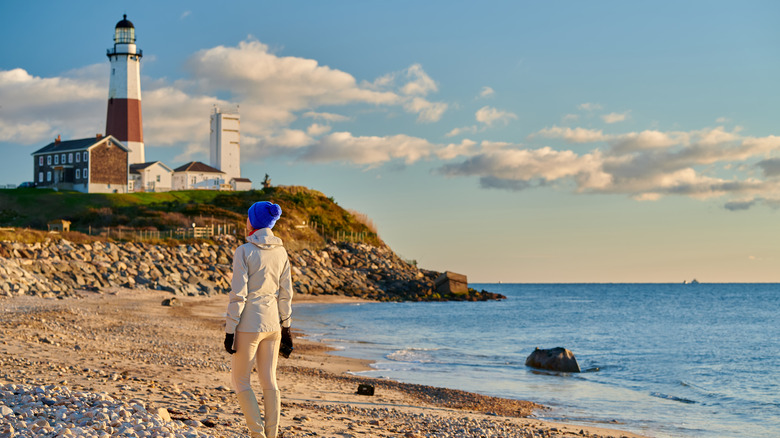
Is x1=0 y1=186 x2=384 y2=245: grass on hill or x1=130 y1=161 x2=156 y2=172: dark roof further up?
x1=130 y1=161 x2=156 y2=172: dark roof

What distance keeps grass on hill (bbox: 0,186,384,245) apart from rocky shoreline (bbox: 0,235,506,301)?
19.6ft

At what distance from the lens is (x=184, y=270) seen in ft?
144

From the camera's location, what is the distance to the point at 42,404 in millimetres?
6902

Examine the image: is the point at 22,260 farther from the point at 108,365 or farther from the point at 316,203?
the point at 316,203

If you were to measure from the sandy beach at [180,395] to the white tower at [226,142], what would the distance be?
6748cm

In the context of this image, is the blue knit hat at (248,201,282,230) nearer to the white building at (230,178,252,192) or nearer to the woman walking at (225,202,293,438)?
the woman walking at (225,202,293,438)

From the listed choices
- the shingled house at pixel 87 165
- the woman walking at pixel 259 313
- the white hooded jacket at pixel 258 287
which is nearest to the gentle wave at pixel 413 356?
the woman walking at pixel 259 313

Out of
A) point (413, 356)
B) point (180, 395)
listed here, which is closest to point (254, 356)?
point (180, 395)

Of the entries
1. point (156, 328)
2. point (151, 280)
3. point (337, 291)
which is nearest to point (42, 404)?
point (156, 328)

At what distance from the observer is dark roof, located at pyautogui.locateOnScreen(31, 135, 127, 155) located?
67006mm

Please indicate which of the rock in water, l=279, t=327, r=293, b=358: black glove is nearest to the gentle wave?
the rock in water

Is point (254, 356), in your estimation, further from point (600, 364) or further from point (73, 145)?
point (73, 145)

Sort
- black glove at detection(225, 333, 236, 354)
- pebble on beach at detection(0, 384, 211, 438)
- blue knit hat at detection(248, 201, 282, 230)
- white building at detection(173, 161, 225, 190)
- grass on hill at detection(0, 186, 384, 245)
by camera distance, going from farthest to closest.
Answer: white building at detection(173, 161, 225, 190), grass on hill at detection(0, 186, 384, 245), blue knit hat at detection(248, 201, 282, 230), black glove at detection(225, 333, 236, 354), pebble on beach at detection(0, 384, 211, 438)

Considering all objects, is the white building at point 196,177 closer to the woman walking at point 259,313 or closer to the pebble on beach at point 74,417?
the pebble on beach at point 74,417
